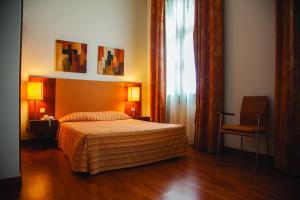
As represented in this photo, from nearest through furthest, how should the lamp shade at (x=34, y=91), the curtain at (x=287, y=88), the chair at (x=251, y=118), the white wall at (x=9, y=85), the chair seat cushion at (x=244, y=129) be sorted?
the white wall at (x=9, y=85), the curtain at (x=287, y=88), the chair seat cushion at (x=244, y=129), the chair at (x=251, y=118), the lamp shade at (x=34, y=91)

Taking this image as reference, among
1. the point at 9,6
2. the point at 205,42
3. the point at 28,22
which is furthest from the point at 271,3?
the point at 28,22

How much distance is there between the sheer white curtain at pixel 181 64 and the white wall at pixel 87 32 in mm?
865

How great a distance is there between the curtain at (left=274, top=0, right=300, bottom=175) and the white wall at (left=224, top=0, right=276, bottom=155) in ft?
0.94

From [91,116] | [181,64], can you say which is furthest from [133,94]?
[181,64]

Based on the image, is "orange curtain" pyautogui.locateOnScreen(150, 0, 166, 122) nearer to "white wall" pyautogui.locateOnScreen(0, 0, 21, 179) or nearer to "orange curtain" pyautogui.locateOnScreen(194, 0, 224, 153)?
"orange curtain" pyautogui.locateOnScreen(194, 0, 224, 153)

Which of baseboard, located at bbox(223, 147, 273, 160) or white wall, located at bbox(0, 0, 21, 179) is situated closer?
white wall, located at bbox(0, 0, 21, 179)

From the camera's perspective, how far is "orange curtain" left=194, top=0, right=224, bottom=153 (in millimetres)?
3273

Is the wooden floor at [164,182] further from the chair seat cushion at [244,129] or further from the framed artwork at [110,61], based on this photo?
the framed artwork at [110,61]

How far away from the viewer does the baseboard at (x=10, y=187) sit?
1.73 meters

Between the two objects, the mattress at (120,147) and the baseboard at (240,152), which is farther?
the baseboard at (240,152)

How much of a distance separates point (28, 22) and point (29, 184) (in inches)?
122

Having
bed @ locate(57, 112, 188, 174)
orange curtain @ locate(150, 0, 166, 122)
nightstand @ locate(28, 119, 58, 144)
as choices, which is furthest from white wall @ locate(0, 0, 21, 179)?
orange curtain @ locate(150, 0, 166, 122)

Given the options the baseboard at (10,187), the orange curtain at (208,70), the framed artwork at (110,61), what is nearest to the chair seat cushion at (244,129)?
the orange curtain at (208,70)

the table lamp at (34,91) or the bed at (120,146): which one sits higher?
the table lamp at (34,91)
